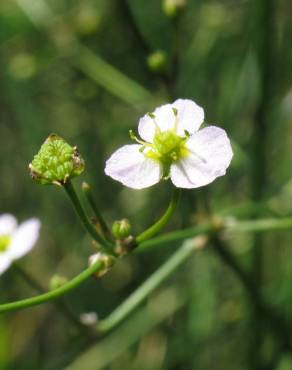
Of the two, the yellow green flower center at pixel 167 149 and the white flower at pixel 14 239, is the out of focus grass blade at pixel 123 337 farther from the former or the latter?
the yellow green flower center at pixel 167 149

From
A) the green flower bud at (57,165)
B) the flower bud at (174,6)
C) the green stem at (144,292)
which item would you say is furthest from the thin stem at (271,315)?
the green flower bud at (57,165)

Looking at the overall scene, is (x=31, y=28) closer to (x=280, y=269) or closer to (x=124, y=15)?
(x=124, y=15)

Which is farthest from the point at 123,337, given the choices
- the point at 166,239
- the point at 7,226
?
the point at 166,239

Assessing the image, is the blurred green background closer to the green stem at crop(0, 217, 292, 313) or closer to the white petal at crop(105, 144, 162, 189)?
the green stem at crop(0, 217, 292, 313)

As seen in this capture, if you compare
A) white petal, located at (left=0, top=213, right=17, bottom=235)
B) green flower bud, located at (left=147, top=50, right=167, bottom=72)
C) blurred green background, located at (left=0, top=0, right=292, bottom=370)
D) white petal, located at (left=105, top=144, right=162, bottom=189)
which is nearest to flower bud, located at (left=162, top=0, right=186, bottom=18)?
green flower bud, located at (left=147, top=50, right=167, bottom=72)

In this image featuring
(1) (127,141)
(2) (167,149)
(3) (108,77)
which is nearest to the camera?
(2) (167,149)

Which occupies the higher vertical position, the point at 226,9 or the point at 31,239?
the point at 226,9

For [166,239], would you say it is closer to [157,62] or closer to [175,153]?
[175,153]

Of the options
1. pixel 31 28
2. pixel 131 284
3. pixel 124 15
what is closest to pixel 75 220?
pixel 131 284
